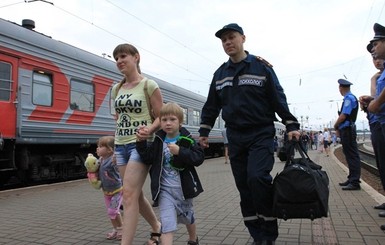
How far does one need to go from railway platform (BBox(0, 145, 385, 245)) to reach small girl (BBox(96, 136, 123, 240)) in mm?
208

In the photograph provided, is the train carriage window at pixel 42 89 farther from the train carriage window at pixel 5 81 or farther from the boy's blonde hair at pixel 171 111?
the boy's blonde hair at pixel 171 111

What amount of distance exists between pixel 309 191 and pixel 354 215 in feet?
7.90

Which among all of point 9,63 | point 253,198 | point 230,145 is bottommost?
point 253,198

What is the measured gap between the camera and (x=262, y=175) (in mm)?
3627

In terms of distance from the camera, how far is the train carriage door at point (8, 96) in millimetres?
8539

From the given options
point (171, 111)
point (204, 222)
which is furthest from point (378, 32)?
point (204, 222)

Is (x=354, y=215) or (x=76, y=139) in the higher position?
(x=76, y=139)

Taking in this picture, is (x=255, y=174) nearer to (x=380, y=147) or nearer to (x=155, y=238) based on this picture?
(x=155, y=238)

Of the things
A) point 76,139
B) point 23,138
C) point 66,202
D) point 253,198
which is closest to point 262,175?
point 253,198

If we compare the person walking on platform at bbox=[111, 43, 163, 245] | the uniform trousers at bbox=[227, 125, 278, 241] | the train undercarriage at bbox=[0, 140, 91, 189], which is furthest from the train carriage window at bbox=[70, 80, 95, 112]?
the uniform trousers at bbox=[227, 125, 278, 241]

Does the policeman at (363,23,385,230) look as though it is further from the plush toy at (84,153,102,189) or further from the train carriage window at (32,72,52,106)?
the train carriage window at (32,72,52,106)

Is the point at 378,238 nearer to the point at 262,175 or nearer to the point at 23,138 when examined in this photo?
the point at 262,175

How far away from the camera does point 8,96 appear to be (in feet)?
28.7

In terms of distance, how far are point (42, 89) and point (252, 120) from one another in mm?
7230
